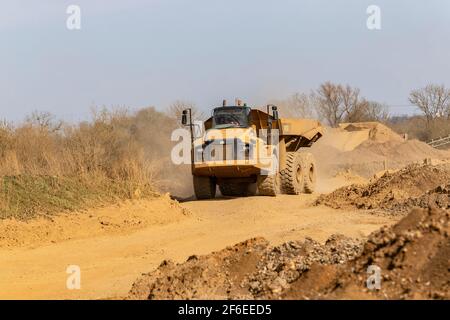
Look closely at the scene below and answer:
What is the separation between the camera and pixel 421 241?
21.2ft

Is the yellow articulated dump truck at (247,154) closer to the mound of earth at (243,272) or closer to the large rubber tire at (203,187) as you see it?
the large rubber tire at (203,187)

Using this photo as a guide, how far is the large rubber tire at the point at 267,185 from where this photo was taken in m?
18.1

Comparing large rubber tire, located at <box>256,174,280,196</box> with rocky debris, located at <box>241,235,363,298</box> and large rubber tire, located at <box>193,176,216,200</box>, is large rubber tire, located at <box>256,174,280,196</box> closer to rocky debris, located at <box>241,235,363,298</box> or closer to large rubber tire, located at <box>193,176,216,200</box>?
large rubber tire, located at <box>193,176,216,200</box>

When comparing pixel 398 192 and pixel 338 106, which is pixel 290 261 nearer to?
pixel 398 192

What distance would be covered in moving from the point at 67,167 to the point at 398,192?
8087 mm

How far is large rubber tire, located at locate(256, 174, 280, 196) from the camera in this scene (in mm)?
18125

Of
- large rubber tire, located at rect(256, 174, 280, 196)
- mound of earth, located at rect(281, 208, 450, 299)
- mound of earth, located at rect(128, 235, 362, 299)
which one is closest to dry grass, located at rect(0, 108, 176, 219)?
large rubber tire, located at rect(256, 174, 280, 196)

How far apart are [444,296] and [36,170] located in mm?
12601

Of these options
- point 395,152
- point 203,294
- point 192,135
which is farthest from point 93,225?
point 395,152

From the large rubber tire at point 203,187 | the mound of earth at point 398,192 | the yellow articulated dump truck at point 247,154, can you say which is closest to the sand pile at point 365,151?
the yellow articulated dump truck at point 247,154

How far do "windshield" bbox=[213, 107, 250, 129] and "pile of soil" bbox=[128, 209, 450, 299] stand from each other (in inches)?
376

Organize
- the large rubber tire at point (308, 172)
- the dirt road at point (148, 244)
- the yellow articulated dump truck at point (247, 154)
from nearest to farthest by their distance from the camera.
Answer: the dirt road at point (148, 244) → the yellow articulated dump truck at point (247, 154) → the large rubber tire at point (308, 172)
